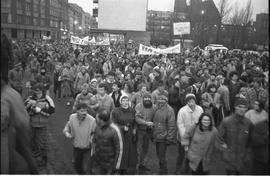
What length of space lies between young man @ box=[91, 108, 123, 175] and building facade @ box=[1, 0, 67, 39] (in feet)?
186

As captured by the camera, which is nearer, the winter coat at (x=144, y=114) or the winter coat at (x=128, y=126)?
the winter coat at (x=128, y=126)

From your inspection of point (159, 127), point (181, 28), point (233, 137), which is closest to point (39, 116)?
point (159, 127)

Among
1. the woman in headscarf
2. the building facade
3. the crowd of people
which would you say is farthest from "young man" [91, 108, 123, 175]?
the building facade

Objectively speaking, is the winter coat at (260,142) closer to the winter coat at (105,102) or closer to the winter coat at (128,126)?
the winter coat at (128,126)

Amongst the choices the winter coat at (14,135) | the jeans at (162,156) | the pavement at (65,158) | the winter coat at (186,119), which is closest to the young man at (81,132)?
the pavement at (65,158)

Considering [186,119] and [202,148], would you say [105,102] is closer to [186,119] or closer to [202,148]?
[186,119]

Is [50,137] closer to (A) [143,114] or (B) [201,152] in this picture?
(A) [143,114]

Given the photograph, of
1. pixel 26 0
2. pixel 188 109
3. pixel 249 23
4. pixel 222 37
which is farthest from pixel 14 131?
pixel 26 0

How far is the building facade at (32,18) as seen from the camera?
67812mm

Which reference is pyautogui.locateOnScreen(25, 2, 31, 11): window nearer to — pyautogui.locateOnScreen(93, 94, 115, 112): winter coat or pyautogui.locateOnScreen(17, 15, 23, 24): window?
pyautogui.locateOnScreen(17, 15, 23, 24): window

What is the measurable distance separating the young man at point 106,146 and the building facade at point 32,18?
5667cm

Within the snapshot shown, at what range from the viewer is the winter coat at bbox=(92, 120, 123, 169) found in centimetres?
551

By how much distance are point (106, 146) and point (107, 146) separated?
0.05 ft

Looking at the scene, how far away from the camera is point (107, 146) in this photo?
18.1ft
